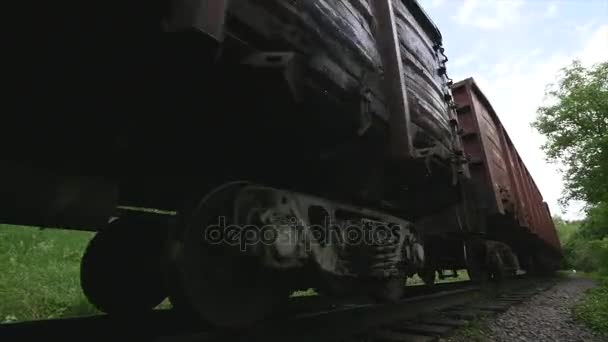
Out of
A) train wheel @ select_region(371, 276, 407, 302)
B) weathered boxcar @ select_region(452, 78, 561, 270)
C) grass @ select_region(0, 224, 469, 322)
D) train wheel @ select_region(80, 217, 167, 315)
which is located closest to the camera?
train wheel @ select_region(80, 217, 167, 315)

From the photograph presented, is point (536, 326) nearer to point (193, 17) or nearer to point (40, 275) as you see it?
point (193, 17)

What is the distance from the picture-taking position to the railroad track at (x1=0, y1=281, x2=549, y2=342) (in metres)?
2.18

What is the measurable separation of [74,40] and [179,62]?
13.0 inches

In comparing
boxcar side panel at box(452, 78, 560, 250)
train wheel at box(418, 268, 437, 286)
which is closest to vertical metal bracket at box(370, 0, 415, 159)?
train wheel at box(418, 268, 437, 286)

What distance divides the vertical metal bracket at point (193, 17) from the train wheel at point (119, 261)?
1814 mm

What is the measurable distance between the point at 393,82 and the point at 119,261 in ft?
7.96

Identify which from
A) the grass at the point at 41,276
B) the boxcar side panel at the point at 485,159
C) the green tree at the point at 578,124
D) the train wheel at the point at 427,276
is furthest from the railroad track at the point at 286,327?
the green tree at the point at 578,124

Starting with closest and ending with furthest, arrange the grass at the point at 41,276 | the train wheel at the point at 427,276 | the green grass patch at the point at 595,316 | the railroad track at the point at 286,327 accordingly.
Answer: the railroad track at the point at 286,327
the green grass patch at the point at 595,316
the grass at the point at 41,276
the train wheel at the point at 427,276

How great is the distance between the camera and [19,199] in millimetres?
1444

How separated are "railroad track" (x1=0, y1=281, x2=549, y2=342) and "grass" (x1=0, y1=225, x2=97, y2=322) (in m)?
1.54

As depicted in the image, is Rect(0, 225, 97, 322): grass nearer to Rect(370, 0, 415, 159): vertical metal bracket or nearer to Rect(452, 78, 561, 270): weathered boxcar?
Rect(370, 0, 415, 159): vertical metal bracket

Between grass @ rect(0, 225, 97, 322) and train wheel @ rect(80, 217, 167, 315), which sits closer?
train wheel @ rect(80, 217, 167, 315)

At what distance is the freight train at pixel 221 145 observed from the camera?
1360 millimetres

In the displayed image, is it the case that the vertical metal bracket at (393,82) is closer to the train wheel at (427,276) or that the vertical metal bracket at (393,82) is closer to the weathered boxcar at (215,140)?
the weathered boxcar at (215,140)
